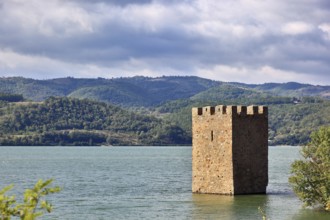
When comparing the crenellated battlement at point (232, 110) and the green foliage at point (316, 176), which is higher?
the crenellated battlement at point (232, 110)

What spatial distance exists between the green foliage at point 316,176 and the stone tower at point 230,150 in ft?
14.8

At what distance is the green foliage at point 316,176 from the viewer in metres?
32.0

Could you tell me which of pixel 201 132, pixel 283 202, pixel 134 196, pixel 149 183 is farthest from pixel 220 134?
pixel 149 183

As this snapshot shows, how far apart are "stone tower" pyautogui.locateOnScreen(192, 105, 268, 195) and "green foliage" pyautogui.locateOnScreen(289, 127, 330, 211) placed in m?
4.50

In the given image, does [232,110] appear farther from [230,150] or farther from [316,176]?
[316,176]

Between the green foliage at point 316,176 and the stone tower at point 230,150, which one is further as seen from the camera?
the stone tower at point 230,150

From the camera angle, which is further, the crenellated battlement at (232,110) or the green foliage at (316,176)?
the crenellated battlement at (232,110)

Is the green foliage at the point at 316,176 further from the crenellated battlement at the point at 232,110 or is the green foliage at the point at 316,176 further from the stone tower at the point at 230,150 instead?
the crenellated battlement at the point at 232,110

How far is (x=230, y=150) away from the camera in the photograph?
36.4 meters

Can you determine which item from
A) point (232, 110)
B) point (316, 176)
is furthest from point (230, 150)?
point (316, 176)

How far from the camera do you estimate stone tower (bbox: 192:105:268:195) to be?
3659 cm

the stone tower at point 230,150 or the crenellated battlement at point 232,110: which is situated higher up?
the crenellated battlement at point 232,110

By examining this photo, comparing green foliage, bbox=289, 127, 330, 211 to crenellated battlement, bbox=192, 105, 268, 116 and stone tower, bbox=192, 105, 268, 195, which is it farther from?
crenellated battlement, bbox=192, 105, 268, 116

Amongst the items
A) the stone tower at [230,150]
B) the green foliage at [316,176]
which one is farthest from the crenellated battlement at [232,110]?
the green foliage at [316,176]
